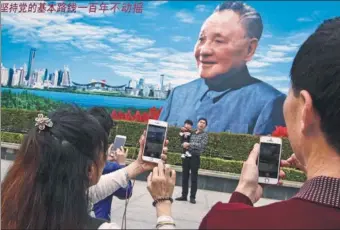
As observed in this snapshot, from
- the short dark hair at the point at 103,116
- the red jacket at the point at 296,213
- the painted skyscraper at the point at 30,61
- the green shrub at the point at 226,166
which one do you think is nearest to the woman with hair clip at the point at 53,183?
the red jacket at the point at 296,213

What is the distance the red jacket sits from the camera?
593 millimetres

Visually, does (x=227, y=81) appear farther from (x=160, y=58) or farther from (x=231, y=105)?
(x=160, y=58)

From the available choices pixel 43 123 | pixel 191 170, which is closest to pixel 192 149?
pixel 191 170

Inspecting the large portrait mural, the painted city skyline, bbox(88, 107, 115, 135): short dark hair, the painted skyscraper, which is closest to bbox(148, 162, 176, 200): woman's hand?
bbox(88, 107, 115, 135): short dark hair

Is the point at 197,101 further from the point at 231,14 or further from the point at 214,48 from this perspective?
the point at 231,14

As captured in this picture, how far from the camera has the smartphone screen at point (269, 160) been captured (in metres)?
1.05

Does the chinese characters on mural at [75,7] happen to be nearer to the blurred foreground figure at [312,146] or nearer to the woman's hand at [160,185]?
the woman's hand at [160,185]

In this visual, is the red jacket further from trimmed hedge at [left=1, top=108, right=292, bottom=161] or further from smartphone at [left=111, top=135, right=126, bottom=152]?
trimmed hedge at [left=1, top=108, right=292, bottom=161]

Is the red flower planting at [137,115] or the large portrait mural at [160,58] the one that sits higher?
the large portrait mural at [160,58]

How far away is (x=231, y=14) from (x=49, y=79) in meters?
5.29

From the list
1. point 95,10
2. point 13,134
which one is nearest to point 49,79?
point 95,10

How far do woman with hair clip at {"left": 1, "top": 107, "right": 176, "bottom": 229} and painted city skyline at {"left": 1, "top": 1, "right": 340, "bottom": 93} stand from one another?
8.23 m

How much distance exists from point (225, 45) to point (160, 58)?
5.83 feet

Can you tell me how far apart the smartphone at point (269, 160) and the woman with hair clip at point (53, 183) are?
0.26 metres
